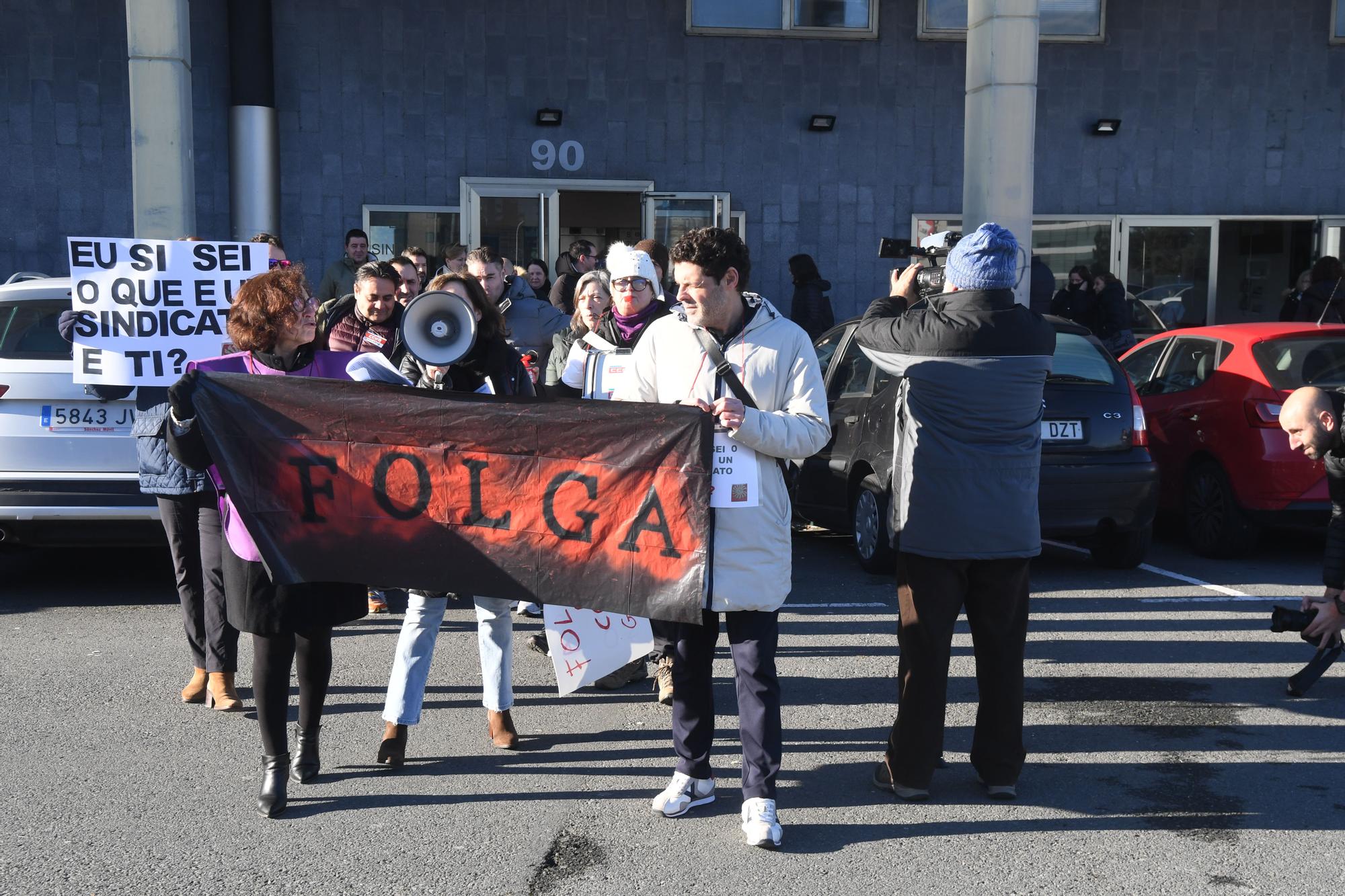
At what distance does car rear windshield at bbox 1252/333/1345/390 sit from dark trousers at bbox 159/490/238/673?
6.56 metres

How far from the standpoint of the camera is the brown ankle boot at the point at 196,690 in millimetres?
5797

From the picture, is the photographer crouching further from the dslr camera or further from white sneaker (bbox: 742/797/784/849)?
white sneaker (bbox: 742/797/784/849)

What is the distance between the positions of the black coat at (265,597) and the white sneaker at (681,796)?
131 centimetres

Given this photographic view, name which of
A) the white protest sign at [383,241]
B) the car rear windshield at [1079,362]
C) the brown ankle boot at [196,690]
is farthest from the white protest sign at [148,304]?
the white protest sign at [383,241]

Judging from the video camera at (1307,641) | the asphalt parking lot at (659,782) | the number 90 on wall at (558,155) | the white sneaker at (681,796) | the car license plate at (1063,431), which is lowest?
the asphalt parking lot at (659,782)

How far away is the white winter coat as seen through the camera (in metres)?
4.32

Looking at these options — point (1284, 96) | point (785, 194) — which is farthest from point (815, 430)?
point (1284, 96)

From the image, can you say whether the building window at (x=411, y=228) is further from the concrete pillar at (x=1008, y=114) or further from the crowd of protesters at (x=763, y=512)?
the crowd of protesters at (x=763, y=512)

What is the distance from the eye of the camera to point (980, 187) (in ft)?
44.6

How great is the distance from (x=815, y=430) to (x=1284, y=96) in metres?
15.5

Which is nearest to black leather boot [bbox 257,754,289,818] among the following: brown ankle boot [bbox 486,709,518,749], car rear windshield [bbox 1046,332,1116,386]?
brown ankle boot [bbox 486,709,518,749]

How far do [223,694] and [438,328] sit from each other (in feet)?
6.30

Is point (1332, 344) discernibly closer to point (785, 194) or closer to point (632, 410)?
point (632, 410)

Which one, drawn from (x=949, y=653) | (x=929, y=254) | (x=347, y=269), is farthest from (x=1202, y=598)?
(x=347, y=269)
